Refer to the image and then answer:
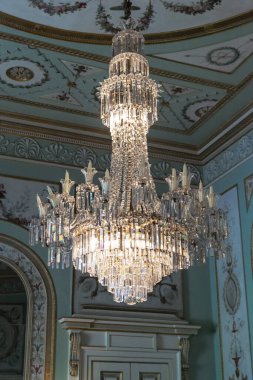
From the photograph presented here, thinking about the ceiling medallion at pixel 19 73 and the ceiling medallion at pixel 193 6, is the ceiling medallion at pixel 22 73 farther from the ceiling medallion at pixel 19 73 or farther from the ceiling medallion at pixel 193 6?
the ceiling medallion at pixel 193 6

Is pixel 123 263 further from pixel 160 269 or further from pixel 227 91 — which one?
pixel 227 91

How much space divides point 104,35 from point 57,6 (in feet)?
1.82

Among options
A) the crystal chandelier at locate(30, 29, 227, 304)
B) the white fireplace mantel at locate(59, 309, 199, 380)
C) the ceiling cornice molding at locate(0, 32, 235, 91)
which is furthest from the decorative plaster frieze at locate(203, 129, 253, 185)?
the crystal chandelier at locate(30, 29, 227, 304)

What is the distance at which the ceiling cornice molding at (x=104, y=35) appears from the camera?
15.6 ft

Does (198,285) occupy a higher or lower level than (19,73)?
lower

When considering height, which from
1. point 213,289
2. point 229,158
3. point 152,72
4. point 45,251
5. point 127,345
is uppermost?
point 152,72

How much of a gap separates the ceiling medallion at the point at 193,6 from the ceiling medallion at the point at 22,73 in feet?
4.88

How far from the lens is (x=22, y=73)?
219 inches

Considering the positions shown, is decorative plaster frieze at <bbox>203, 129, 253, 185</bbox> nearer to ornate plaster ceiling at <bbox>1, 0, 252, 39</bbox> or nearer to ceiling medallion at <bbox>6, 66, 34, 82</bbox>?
ornate plaster ceiling at <bbox>1, 0, 252, 39</bbox>

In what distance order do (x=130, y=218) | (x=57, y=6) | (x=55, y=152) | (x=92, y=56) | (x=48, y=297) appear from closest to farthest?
(x=130, y=218) < (x=57, y=6) < (x=92, y=56) < (x=48, y=297) < (x=55, y=152)

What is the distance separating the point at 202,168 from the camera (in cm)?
708

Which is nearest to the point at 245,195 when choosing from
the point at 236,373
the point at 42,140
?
the point at 236,373

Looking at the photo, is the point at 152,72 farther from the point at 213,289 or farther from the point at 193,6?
the point at 213,289

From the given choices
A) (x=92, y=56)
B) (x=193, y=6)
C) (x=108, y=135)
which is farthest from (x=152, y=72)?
(x=108, y=135)
